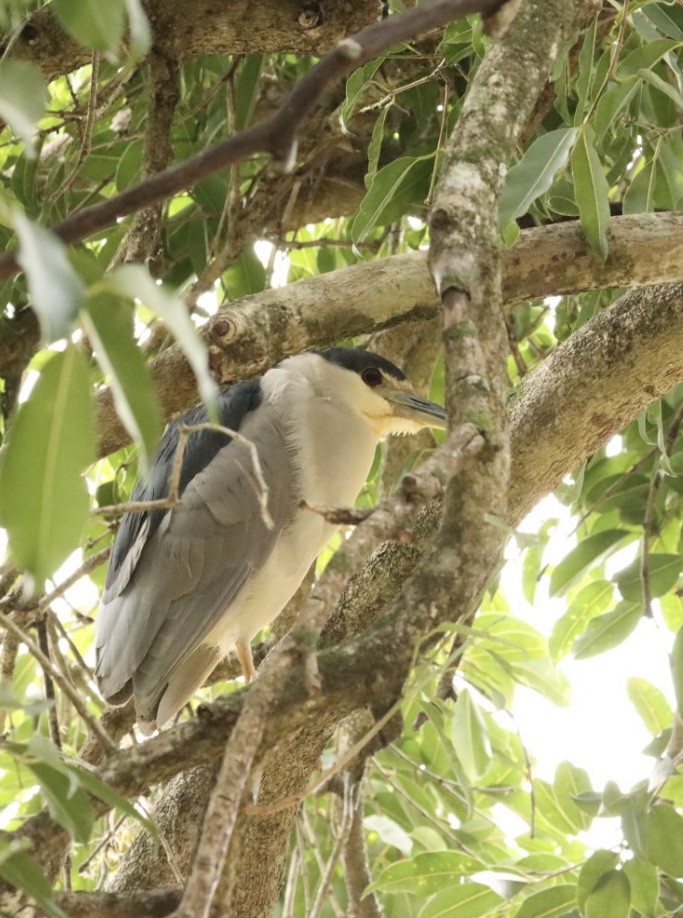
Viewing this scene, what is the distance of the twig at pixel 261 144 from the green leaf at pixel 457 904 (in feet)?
4.07

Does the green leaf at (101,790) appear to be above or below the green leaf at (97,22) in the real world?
below

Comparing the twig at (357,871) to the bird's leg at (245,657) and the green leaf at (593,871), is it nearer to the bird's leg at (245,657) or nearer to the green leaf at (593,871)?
the bird's leg at (245,657)

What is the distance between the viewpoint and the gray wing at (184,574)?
6.38ft

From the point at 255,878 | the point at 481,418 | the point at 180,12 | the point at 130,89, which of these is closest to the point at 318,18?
the point at 180,12

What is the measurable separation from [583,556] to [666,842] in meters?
0.68

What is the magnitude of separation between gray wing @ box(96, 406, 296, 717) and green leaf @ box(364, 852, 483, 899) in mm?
507

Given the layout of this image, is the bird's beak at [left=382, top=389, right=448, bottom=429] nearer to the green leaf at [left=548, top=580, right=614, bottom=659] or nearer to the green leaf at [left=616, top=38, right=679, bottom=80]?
the green leaf at [left=548, top=580, right=614, bottom=659]

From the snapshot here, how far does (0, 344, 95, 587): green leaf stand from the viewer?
686mm

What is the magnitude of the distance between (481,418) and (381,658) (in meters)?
0.21

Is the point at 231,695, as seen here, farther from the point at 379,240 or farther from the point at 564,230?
the point at 379,240

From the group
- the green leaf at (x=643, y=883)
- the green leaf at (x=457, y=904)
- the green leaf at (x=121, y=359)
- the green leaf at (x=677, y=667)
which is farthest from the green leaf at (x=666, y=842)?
the green leaf at (x=121, y=359)

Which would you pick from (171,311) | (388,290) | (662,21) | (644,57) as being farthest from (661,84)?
(171,311)

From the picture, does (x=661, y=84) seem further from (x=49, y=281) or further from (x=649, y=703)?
(x=649, y=703)

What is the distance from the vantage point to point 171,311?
57 centimetres
